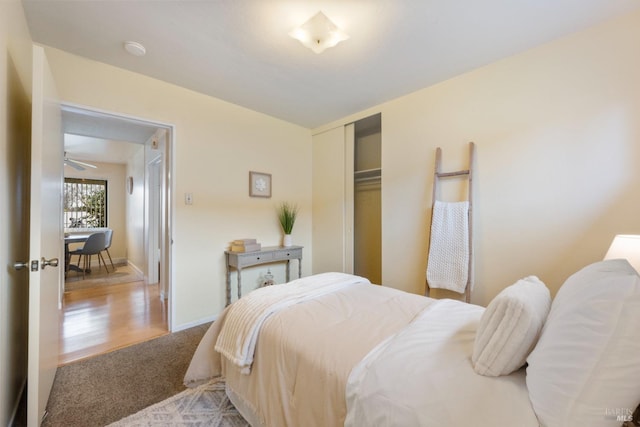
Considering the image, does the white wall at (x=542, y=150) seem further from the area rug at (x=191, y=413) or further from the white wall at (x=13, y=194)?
the white wall at (x=13, y=194)

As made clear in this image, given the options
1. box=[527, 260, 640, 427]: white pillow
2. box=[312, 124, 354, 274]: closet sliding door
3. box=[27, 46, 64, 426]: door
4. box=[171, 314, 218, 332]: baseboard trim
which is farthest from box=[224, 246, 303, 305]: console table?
box=[527, 260, 640, 427]: white pillow

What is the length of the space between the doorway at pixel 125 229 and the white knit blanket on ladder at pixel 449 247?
2.53 metres

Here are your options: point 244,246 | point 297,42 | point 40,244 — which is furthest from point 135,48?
point 244,246

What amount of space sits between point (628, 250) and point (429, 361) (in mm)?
1327

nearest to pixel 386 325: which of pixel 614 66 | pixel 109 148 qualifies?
pixel 614 66

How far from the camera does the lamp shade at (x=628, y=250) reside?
1301 mm

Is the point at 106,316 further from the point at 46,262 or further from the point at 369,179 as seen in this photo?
the point at 369,179

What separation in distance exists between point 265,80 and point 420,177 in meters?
1.76

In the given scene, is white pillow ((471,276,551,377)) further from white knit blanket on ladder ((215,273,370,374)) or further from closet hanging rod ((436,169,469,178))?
closet hanging rod ((436,169,469,178))

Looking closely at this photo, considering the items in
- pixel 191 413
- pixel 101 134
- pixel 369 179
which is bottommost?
pixel 191 413

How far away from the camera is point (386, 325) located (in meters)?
1.22

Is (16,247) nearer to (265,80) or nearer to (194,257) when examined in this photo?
Answer: (194,257)

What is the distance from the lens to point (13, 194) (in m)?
1.40

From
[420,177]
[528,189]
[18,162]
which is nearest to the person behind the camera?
[18,162]
